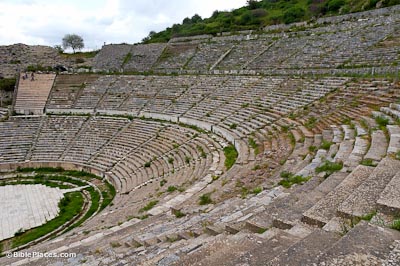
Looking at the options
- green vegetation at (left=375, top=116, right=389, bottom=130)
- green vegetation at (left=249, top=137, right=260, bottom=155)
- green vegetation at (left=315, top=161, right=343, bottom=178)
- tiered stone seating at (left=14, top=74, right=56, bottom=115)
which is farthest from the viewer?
tiered stone seating at (left=14, top=74, right=56, bottom=115)

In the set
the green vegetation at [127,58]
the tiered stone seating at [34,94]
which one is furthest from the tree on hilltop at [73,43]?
the tiered stone seating at [34,94]

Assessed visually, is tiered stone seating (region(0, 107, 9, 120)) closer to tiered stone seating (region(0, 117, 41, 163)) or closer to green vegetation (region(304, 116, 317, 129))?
tiered stone seating (region(0, 117, 41, 163))

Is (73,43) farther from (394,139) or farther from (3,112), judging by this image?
(394,139)

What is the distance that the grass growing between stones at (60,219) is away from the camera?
1125cm

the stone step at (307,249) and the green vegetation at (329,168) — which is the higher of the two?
the stone step at (307,249)

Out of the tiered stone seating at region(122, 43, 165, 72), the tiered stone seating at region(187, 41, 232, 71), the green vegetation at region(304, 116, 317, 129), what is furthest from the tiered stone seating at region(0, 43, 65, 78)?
the green vegetation at region(304, 116, 317, 129)

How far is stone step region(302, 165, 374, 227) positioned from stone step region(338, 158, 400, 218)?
0.18m

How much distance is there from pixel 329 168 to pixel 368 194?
2.38 meters

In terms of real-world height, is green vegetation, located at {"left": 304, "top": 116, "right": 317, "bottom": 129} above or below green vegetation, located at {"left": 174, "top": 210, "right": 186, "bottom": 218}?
above

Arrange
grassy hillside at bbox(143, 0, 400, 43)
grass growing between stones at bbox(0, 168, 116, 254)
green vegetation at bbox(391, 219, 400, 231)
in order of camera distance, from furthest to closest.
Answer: grassy hillside at bbox(143, 0, 400, 43) < grass growing between stones at bbox(0, 168, 116, 254) < green vegetation at bbox(391, 219, 400, 231)

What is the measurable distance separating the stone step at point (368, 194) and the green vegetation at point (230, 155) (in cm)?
693

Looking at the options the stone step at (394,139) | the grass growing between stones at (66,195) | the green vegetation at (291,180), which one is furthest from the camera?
the grass growing between stones at (66,195)

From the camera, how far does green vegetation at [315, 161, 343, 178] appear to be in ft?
19.9

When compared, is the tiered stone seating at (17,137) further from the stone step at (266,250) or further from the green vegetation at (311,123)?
the stone step at (266,250)
